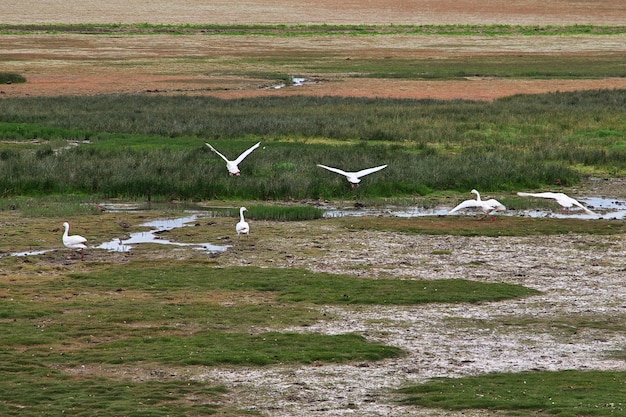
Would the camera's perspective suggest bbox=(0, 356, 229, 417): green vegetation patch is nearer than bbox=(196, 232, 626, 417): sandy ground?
Yes

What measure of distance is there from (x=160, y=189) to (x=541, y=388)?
56.6 feet

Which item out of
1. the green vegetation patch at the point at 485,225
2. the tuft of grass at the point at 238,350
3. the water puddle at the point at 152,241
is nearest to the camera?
the tuft of grass at the point at 238,350

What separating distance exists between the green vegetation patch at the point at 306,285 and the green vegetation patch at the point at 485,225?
→ 16.0 feet

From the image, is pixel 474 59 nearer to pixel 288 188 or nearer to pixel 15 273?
pixel 288 188

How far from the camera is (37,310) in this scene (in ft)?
52.1

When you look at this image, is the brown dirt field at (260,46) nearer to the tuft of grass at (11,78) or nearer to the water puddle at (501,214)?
the tuft of grass at (11,78)

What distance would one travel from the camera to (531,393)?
466 inches

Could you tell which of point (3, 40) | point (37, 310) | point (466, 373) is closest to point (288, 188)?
point (37, 310)

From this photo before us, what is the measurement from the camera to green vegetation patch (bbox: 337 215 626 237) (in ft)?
77.0

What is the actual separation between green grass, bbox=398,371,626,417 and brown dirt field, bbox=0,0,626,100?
149 ft

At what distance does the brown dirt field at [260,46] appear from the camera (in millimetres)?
62469

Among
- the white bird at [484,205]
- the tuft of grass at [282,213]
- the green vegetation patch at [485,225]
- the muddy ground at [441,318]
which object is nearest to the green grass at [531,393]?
the muddy ground at [441,318]

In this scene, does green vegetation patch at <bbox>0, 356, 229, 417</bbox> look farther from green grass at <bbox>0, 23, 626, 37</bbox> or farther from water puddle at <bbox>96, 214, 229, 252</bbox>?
green grass at <bbox>0, 23, 626, 37</bbox>

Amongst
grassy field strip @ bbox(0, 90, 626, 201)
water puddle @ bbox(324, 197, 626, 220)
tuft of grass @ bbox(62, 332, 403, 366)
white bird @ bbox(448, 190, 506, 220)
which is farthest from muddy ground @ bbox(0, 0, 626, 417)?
grassy field strip @ bbox(0, 90, 626, 201)
